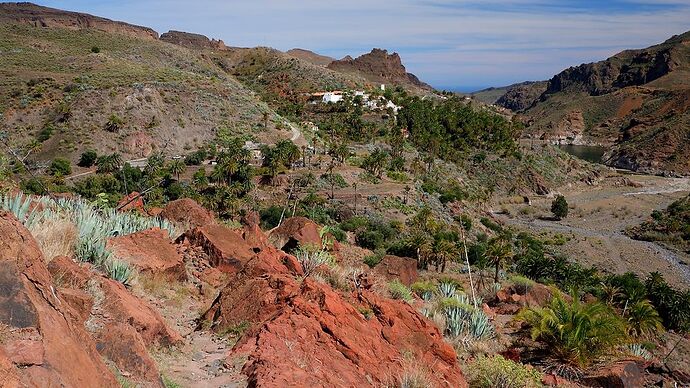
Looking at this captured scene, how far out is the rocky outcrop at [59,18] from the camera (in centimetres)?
13000

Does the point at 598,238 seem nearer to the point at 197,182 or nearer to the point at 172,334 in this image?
the point at 197,182

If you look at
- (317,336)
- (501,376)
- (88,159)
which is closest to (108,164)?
(88,159)

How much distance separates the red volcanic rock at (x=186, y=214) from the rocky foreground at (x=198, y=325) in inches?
160

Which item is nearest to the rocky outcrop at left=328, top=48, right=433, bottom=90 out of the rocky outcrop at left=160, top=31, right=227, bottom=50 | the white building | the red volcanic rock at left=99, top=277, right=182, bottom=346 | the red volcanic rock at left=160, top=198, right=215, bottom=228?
the rocky outcrop at left=160, top=31, right=227, bottom=50

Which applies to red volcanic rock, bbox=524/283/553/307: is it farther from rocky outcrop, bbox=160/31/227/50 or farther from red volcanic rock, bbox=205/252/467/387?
rocky outcrop, bbox=160/31/227/50

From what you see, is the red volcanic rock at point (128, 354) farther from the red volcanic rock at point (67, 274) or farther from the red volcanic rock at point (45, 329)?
the red volcanic rock at point (67, 274)

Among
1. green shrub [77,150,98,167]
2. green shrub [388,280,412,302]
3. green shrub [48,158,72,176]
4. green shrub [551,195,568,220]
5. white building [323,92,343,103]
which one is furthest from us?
white building [323,92,343,103]

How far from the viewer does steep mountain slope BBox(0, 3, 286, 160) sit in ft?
173

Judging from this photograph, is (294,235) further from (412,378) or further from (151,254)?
(412,378)

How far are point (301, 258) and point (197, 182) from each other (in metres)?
36.5

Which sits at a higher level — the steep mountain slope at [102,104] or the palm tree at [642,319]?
the steep mountain slope at [102,104]

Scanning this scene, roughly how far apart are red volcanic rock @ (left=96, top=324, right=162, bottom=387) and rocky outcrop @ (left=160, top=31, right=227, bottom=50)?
161 m

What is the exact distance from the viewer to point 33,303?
4.32m

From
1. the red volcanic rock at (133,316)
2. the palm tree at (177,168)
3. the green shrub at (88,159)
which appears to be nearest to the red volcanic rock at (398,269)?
the red volcanic rock at (133,316)
